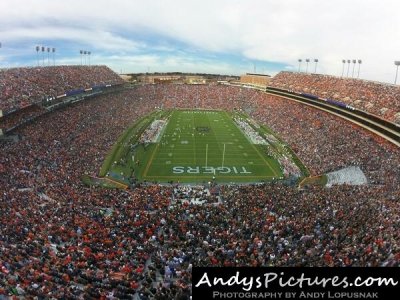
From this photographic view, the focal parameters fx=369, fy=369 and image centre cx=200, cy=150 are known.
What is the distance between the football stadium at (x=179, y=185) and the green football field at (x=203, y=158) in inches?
9.8

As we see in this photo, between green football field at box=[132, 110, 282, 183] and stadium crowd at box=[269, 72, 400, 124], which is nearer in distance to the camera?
green football field at box=[132, 110, 282, 183]

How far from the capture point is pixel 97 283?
14.2 metres

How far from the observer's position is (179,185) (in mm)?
32844

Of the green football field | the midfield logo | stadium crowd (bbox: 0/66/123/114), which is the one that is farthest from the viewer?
stadium crowd (bbox: 0/66/123/114)

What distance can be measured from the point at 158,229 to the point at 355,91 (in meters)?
44.9

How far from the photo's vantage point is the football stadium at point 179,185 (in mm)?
15398

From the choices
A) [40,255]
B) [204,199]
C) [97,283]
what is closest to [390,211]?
[204,199]

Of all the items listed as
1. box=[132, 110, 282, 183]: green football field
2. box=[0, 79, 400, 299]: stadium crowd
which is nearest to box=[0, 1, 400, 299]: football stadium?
box=[0, 79, 400, 299]: stadium crowd

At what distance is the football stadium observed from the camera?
15.4 metres

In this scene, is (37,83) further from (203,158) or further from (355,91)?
(355,91)

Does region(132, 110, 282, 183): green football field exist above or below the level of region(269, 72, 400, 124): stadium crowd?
below

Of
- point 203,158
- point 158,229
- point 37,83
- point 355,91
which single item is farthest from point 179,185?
point 355,91

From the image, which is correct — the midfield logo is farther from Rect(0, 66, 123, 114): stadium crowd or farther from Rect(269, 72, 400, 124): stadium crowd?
Rect(0, 66, 123, 114): stadium crowd

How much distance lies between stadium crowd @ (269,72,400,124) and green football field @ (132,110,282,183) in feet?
46.8
